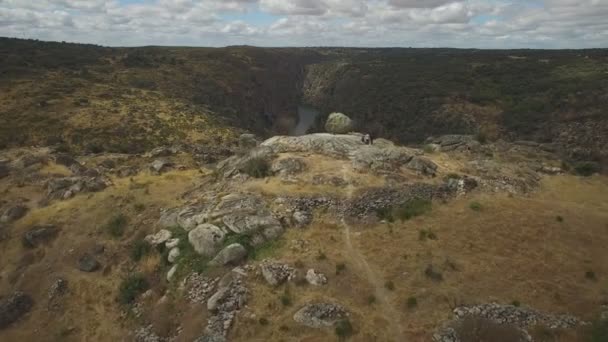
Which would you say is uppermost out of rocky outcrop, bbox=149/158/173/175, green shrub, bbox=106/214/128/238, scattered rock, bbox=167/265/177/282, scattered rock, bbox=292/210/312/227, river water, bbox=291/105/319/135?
scattered rock, bbox=292/210/312/227

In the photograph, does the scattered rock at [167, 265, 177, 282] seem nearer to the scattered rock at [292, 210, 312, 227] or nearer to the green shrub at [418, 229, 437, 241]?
the scattered rock at [292, 210, 312, 227]

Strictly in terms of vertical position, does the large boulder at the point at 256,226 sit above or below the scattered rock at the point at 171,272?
above

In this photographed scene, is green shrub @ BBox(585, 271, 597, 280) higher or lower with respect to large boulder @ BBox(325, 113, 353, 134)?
lower

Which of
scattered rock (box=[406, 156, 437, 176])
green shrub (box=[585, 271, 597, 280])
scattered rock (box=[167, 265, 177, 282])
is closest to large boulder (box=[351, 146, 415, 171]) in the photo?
scattered rock (box=[406, 156, 437, 176])

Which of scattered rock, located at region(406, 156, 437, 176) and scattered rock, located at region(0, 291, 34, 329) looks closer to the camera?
scattered rock, located at region(0, 291, 34, 329)

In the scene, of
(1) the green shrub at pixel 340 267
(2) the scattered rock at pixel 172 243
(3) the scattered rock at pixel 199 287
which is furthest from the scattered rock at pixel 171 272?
(1) the green shrub at pixel 340 267

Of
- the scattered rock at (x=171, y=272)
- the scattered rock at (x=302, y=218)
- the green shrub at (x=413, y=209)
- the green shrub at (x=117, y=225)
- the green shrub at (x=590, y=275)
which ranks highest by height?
the green shrub at (x=413, y=209)

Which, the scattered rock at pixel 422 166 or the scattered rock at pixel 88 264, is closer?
the scattered rock at pixel 88 264

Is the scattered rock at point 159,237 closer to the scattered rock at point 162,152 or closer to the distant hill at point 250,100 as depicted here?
the scattered rock at point 162,152
